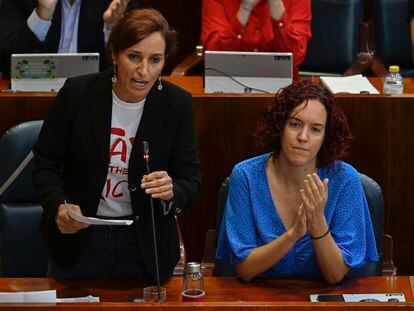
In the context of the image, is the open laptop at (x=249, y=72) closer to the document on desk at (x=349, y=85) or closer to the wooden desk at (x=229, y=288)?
the document on desk at (x=349, y=85)

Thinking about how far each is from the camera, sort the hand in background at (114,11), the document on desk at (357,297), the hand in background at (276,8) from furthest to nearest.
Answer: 1. the hand in background at (276,8)
2. the hand in background at (114,11)
3. the document on desk at (357,297)

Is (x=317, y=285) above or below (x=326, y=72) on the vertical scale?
below

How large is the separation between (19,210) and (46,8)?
1104 millimetres

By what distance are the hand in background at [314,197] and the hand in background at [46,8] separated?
1731 millimetres

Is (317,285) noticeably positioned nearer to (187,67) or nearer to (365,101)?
(365,101)

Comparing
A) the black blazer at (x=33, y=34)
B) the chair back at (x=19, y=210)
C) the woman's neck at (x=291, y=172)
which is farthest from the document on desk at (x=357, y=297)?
the black blazer at (x=33, y=34)

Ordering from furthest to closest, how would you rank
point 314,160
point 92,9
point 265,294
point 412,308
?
point 92,9
point 314,160
point 265,294
point 412,308

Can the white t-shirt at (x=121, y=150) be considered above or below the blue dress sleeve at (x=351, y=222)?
above

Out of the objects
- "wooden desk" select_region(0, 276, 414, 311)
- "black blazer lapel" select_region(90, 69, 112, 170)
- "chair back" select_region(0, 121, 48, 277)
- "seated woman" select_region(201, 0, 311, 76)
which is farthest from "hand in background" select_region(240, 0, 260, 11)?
"wooden desk" select_region(0, 276, 414, 311)

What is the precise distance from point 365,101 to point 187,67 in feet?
4.12

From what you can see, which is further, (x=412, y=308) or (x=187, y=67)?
(x=187, y=67)

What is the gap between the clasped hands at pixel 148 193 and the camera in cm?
211

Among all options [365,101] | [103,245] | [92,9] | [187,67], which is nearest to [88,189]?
[103,245]

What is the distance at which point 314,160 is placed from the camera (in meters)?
2.48
